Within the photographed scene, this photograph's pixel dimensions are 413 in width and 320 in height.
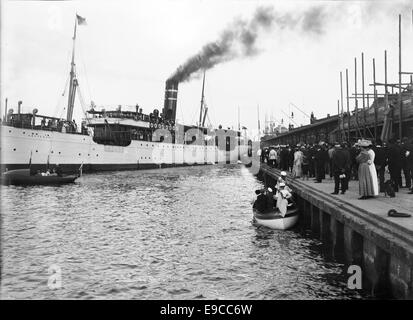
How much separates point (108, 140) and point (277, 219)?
118ft

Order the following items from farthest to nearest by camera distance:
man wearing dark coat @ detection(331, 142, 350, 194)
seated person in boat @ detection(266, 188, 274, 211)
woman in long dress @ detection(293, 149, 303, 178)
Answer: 1. woman in long dress @ detection(293, 149, 303, 178)
2. seated person in boat @ detection(266, 188, 274, 211)
3. man wearing dark coat @ detection(331, 142, 350, 194)

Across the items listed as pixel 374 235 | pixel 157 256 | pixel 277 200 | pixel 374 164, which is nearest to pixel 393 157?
pixel 374 164

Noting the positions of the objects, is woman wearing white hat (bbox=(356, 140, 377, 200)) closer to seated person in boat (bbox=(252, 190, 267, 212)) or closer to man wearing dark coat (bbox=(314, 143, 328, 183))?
seated person in boat (bbox=(252, 190, 267, 212))

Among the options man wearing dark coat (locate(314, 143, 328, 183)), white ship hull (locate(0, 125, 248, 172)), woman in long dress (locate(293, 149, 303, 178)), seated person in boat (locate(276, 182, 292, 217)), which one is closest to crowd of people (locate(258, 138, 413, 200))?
man wearing dark coat (locate(314, 143, 328, 183))

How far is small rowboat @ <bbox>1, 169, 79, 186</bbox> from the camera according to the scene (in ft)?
85.8

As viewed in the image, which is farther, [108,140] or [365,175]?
[108,140]

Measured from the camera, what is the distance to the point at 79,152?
39.0m

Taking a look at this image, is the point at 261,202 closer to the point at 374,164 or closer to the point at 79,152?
the point at 374,164

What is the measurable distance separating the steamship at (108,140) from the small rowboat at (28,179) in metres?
1.90

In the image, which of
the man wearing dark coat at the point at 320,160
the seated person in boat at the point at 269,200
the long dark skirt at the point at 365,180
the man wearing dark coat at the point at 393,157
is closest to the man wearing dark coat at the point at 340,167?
the long dark skirt at the point at 365,180

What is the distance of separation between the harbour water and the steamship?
12639 mm

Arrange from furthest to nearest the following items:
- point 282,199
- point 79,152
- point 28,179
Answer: point 79,152 < point 28,179 < point 282,199

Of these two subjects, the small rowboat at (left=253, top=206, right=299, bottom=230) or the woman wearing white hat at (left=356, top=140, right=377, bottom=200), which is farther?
the small rowboat at (left=253, top=206, right=299, bottom=230)
